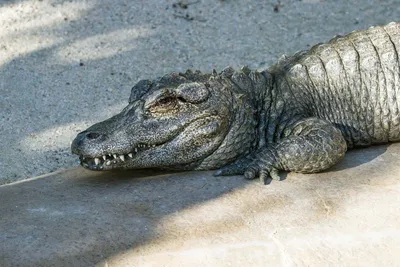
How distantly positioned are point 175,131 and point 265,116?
0.81 metres

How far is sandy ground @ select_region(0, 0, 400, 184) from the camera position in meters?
7.61

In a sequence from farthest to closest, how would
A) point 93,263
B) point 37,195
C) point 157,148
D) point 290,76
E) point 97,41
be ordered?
1. point 97,41
2. point 290,76
3. point 157,148
4. point 37,195
5. point 93,263

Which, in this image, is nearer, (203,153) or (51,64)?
(203,153)

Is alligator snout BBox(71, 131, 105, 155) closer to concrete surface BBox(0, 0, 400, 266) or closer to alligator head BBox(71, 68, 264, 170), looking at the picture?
alligator head BBox(71, 68, 264, 170)

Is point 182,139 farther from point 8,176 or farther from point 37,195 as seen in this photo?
point 8,176

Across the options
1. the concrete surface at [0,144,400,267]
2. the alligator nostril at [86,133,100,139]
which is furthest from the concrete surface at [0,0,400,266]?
the alligator nostril at [86,133,100,139]

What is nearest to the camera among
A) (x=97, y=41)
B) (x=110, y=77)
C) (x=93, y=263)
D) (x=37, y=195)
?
(x=93, y=263)

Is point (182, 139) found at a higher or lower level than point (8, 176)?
higher

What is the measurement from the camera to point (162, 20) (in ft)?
29.7

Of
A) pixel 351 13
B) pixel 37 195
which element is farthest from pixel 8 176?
pixel 351 13

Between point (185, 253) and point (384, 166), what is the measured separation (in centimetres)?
193

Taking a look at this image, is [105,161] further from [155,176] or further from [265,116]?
[265,116]

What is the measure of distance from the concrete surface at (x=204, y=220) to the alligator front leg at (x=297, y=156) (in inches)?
3.3

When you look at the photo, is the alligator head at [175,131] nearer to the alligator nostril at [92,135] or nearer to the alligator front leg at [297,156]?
the alligator nostril at [92,135]
